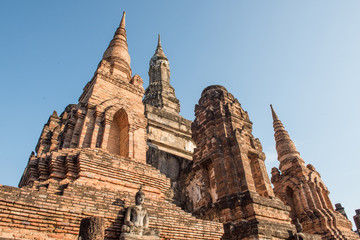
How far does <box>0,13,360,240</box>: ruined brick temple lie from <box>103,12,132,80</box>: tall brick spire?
0.07 meters

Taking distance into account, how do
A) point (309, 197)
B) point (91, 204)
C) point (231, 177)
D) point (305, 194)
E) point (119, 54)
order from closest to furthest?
point (91, 204) → point (231, 177) → point (119, 54) → point (309, 197) → point (305, 194)

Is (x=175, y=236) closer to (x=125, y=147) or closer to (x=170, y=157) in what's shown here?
(x=125, y=147)

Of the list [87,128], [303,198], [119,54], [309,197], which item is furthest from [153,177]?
[309,197]

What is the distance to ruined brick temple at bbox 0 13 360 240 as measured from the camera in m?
5.77

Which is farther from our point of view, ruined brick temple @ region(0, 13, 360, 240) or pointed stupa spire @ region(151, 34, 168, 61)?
pointed stupa spire @ region(151, 34, 168, 61)

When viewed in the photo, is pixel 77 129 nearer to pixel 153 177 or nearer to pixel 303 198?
pixel 153 177

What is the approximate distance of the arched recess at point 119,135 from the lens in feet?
33.1

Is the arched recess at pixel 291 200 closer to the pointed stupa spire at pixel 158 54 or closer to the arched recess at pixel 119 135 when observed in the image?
the arched recess at pixel 119 135

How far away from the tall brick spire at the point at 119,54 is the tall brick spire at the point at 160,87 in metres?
9.18

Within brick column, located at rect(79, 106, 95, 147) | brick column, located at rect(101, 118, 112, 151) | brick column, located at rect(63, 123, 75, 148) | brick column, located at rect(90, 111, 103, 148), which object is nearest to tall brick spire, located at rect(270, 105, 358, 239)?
brick column, located at rect(101, 118, 112, 151)

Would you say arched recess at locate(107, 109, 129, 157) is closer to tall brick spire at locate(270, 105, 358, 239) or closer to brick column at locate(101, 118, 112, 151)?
brick column at locate(101, 118, 112, 151)

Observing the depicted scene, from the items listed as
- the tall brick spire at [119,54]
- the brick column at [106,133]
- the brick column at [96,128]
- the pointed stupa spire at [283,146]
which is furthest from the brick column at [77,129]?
the pointed stupa spire at [283,146]

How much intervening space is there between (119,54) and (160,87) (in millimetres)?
11948

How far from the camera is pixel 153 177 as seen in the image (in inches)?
344
